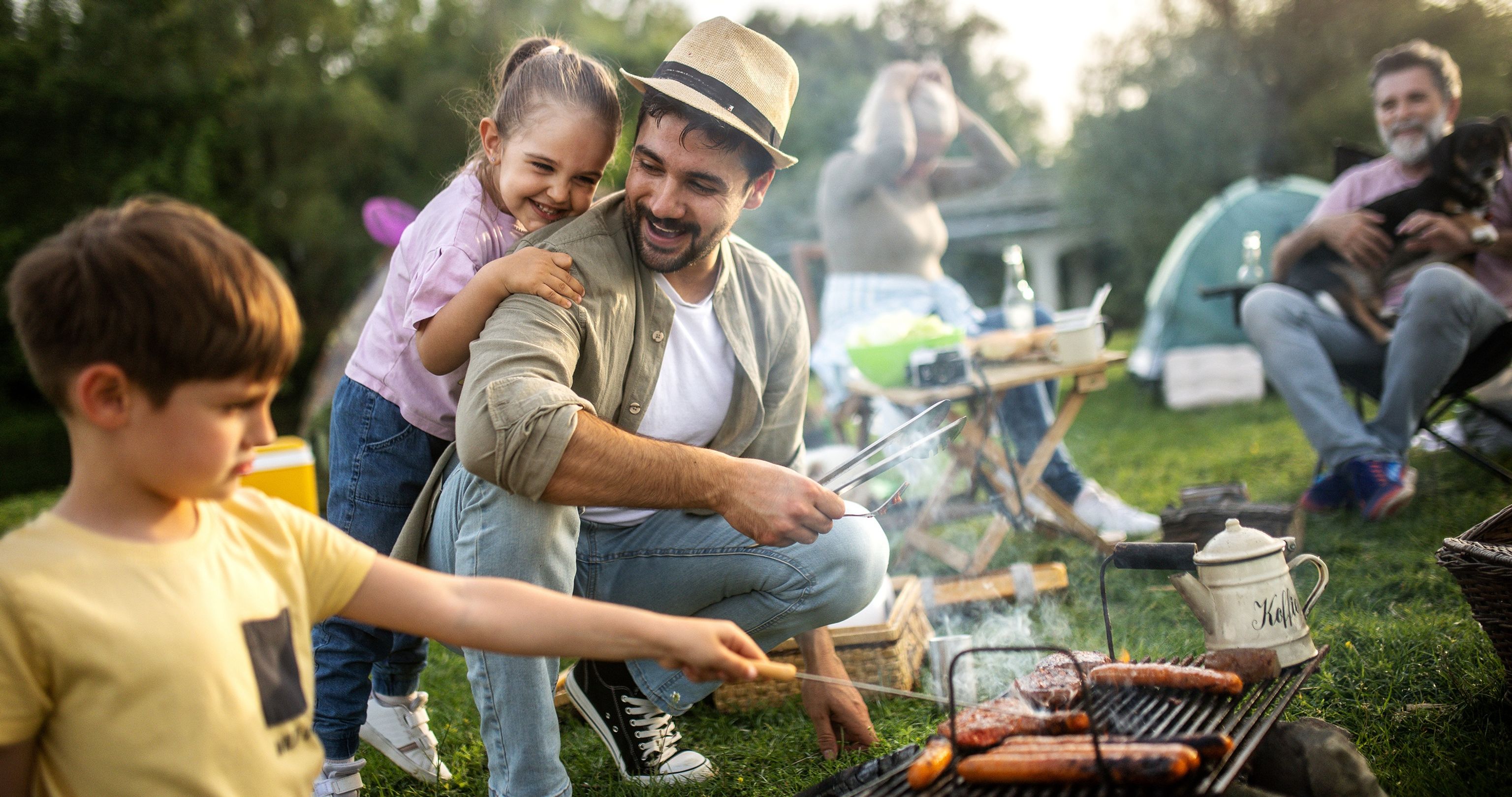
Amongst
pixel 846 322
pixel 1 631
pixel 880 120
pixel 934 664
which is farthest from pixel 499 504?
pixel 880 120

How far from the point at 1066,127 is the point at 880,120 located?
903cm

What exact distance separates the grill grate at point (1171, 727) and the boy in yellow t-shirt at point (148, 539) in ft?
3.30

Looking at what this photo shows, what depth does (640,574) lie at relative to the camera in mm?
2568

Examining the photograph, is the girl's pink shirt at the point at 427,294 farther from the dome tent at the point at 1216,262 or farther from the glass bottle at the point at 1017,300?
the dome tent at the point at 1216,262

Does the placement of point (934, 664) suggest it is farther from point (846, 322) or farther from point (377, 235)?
point (377, 235)

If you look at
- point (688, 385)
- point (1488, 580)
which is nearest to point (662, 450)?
point (688, 385)

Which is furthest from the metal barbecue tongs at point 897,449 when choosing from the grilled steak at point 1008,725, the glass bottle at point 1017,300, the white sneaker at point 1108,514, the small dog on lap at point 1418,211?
the small dog on lap at point 1418,211

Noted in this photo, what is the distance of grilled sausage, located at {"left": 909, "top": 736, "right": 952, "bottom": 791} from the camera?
1.72m

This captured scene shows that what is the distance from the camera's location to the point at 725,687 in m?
3.16

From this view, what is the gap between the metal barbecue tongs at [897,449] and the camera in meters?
2.30

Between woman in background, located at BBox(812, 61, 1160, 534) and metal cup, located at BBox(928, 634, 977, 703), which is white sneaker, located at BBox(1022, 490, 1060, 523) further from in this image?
metal cup, located at BBox(928, 634, 977, 703)

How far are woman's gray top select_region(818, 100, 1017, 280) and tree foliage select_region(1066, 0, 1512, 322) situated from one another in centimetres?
794

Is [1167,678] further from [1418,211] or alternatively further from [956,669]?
[1418,211]

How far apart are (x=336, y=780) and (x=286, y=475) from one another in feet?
8.28
